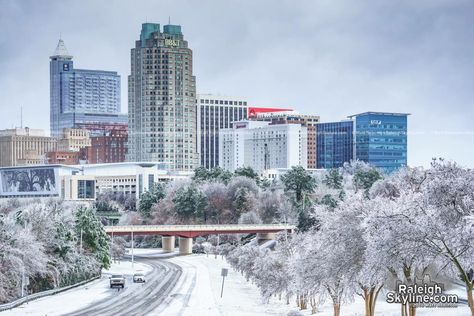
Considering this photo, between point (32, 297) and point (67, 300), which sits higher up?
point (32, 297)


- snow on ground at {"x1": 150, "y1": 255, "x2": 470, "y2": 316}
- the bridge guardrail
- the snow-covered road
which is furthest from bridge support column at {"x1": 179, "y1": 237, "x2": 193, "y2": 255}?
snow on ground at {"x1": 150, "y1": 255, "x2": 470, "y2": 316}

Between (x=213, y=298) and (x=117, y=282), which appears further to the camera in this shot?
(x=117, y=282)


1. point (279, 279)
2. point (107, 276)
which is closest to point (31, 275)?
point (279, 279)

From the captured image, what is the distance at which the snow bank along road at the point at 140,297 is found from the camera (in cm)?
8188

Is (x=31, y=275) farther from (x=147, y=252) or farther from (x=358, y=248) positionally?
(x=147, y=252)

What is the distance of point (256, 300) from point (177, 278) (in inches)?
1095

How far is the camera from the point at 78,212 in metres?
131

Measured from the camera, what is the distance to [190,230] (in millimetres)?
178875

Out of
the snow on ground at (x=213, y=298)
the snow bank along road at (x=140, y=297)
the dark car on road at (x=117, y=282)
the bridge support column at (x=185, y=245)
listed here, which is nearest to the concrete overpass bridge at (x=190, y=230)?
the bridge support column at (x=185, y=245)

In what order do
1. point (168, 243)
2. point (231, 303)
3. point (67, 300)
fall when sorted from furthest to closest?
point (168, 243) → point (231, 303) → point (67, 300)

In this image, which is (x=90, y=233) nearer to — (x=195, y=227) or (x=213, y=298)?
(x=213, y=298)

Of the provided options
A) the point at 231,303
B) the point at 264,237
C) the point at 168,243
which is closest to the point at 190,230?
the point at 264,237

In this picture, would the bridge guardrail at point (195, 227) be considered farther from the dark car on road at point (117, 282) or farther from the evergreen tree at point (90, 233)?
the dark car on road at point (117, 282)

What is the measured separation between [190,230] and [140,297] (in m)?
82.5
